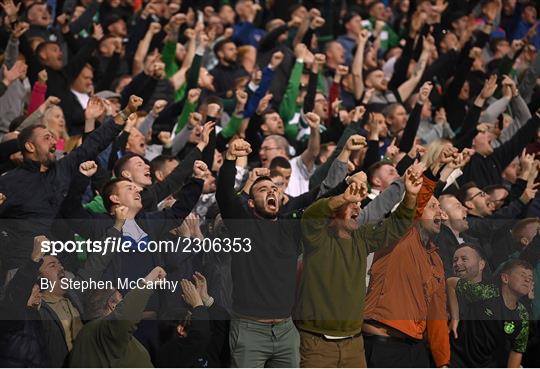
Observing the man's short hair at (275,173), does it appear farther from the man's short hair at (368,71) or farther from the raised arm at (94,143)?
the man's short hair at (368,71)

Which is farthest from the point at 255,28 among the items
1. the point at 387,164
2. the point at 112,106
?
the point at 387,164

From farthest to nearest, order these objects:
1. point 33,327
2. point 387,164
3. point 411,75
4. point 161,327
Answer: point 411,75, point 387,164, point 161,327, point 33,327

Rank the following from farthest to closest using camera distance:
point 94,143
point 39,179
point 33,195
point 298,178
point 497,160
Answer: point 497,160 → point 298,178 → point 94,143 → point 39,179 → point 33,195

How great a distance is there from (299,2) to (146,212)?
7.56m

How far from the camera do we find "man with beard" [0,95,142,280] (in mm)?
8289

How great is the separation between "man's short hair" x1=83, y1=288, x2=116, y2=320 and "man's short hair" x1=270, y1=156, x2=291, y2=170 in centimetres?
218

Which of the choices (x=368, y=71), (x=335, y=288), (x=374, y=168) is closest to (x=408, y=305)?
(x=335, y=288)

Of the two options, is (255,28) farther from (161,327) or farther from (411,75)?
(161,327)

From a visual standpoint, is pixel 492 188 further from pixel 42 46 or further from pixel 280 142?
pixel 42 46

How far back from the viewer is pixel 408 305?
7906mm

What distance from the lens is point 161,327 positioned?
802 centimetres

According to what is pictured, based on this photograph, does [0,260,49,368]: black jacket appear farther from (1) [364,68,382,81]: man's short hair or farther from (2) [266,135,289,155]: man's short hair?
(1) [364,68,382,81]: man's short hair

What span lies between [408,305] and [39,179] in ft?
8.64

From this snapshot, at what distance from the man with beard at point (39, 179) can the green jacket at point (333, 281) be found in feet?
5.95
